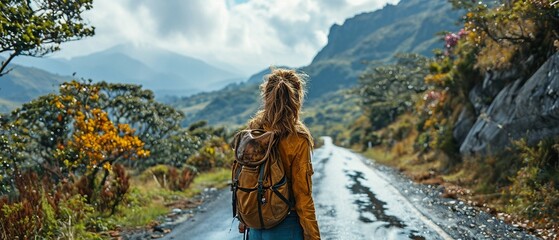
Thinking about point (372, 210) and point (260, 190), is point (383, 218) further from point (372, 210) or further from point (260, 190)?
point (260, 190)

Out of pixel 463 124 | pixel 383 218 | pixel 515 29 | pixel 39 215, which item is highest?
pixel 515 29

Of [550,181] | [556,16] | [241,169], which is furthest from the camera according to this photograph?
[556,16]

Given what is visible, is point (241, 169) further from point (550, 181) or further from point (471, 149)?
point (471, 149)

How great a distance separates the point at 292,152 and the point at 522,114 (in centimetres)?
985

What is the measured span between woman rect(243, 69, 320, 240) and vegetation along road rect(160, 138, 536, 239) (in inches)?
105

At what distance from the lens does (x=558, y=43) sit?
912cm

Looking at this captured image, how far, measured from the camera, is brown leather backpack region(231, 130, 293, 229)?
10.7ft

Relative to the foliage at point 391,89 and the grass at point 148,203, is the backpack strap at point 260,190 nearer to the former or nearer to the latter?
the grass at point 148,203

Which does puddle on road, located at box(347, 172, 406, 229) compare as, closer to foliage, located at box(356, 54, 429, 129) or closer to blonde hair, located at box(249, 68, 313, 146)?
blonde hair, located at box(249, 68, 313, 146)

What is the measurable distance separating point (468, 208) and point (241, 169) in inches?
315

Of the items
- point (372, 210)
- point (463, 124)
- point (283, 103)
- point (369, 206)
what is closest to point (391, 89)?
point (463, 124)

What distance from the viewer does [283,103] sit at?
3387mm

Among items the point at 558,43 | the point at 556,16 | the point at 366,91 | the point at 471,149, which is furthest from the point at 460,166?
the point at 366,91

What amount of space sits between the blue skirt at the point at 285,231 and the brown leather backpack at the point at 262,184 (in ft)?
0.34
